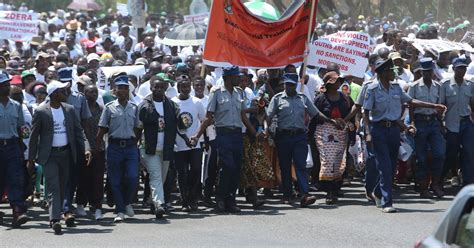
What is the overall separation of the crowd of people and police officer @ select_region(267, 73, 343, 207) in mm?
15

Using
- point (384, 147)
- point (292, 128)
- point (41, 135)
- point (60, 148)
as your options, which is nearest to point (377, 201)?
point (384, 147)

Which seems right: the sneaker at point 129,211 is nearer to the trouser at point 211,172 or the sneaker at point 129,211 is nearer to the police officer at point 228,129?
the police officer at point 228,129


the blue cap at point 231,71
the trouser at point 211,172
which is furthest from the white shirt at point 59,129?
the trouser at point 211,172

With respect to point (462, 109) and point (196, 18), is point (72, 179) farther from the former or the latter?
point (196, 18)

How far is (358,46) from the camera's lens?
1788cm

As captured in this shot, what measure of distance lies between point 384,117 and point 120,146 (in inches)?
129

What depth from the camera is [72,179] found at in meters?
14.6

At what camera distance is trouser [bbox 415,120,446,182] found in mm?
16000

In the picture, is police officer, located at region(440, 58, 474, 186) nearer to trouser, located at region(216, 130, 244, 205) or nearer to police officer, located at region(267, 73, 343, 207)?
police officer, located at region(267, 73, 343, 207)

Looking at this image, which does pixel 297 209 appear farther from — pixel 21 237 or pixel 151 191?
pixel 21 237

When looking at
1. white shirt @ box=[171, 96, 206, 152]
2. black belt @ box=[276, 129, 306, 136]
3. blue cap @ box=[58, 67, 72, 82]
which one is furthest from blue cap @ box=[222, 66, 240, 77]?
blue cap @ box=[58, 67, 72, 82]

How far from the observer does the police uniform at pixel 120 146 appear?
1417 cm

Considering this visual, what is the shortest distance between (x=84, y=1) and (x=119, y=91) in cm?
3607

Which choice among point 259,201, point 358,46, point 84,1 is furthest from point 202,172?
point 84,1
